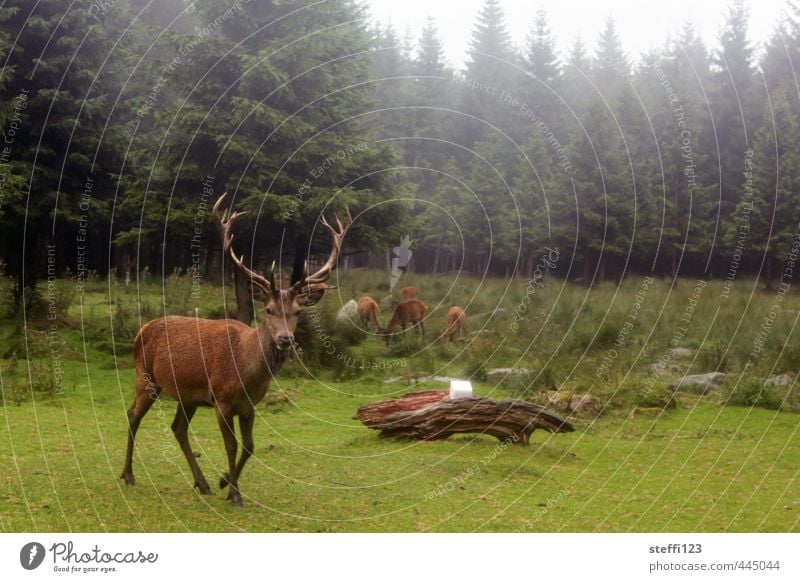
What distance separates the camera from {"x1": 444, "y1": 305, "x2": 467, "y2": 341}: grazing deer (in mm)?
22973

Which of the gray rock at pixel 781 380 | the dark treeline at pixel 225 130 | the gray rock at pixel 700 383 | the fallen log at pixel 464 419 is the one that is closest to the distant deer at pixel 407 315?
the dark treeline at pixel 225 130

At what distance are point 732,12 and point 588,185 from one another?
6.70m

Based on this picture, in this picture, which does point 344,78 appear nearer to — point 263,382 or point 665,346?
point 665,346

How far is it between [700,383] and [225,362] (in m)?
11.1

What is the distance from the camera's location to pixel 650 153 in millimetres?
32906

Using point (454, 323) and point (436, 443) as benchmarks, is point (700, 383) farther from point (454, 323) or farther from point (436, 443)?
point (436, 443)

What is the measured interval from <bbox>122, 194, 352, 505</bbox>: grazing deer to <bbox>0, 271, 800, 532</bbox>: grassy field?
62 centimetres

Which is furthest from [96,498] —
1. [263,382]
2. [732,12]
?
[732,12]

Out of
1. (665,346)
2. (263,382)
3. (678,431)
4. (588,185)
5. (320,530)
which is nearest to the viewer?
(320,530)

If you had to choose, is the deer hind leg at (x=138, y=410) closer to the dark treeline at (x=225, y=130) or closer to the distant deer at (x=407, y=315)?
the dark treeline at (x=225, y=130)

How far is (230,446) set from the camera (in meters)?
9.80

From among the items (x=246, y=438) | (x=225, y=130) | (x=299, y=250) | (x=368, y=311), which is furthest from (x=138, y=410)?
(x=368, y=311)

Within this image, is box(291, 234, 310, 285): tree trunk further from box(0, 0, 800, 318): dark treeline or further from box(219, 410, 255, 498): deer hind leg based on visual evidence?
box(219, 410, 255, 498): deer hind leg

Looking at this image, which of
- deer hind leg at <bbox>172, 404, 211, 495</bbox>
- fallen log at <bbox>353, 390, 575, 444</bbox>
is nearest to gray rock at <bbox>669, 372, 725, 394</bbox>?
fallen log at <bbox>353, 390, 575, 444</bbox>
